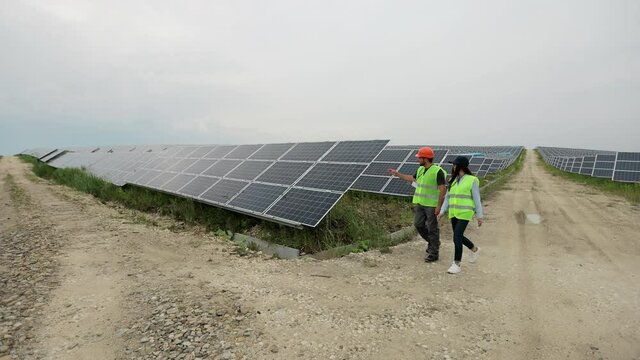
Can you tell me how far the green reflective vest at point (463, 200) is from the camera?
607cm

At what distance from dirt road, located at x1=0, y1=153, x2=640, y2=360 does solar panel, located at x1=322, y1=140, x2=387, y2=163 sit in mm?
2774

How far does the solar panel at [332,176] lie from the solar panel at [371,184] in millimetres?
5517

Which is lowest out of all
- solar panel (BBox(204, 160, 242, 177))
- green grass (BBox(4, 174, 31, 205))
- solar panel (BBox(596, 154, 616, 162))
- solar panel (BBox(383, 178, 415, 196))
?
green grass (BBox(4, 174, 31, 205))

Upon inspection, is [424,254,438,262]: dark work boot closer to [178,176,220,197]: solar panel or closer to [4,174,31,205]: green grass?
[178,176,220,197]: solar panel

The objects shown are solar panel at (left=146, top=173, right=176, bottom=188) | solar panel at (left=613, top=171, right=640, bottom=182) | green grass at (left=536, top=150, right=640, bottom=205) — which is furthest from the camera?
solar panel at (left=613, top=171, right=640, bottom=182)

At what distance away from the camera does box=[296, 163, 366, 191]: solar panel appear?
8312 mm

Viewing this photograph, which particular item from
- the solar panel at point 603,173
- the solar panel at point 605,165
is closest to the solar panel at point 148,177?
the solar panel at point 603,173

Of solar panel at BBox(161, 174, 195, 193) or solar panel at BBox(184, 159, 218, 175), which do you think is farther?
solar panel at BBox(184, 159, 218, 175)

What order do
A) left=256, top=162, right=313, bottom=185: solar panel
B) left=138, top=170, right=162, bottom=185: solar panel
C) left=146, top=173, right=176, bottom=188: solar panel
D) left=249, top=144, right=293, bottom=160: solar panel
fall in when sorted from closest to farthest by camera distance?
1. left=256, top=162, right=313, bottom=185: solar panel
2. left=249, top=144, right=293, bottom=160: solar panel
3. left=146, top=173, right=176, bottom=188: solar panel
4. left=138, top=170, right=162, bottom=185: solar panel

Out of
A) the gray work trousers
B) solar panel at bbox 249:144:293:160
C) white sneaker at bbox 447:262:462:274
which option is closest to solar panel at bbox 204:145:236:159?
solar panel at bbox 249:144:293:160

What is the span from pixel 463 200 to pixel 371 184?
Answer: 30.2ft

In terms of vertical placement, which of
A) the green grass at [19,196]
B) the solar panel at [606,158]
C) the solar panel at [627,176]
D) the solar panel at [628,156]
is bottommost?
the green grass at [19,196]

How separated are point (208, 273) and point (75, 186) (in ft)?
51.0

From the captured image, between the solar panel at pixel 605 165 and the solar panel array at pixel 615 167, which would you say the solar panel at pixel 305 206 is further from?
the solar panel at pixel 605 165
